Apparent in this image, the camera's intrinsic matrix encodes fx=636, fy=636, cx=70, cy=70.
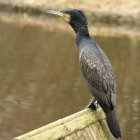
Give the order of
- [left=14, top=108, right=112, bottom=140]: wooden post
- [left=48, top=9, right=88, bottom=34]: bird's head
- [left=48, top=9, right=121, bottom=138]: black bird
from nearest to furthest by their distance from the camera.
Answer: [left=14, top=108, right=112, bottom=140]: wooden post → [left=48, top=9, right=121, bottom=138]: black bird → [left=48, top=9, right=88, bottom=34]: bird's head

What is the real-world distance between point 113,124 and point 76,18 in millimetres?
1840

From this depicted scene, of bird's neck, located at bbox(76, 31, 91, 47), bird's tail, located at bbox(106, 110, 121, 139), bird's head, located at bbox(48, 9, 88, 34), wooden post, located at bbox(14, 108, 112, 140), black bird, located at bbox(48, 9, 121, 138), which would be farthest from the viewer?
→ bird's neck, located at bbox(76, 31, 91, 47)

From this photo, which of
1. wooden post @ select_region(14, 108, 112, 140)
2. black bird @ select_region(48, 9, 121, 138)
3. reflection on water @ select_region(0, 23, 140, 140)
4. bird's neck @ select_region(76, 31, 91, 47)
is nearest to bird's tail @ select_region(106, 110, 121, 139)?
black bird @ select_region(48, 9, 121, 138)

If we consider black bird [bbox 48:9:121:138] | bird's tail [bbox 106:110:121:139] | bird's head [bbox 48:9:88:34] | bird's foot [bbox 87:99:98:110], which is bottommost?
bird's foot [bbox 87:99:98:110]

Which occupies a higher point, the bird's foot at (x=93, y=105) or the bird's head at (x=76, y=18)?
the bird's head at (x=76, y=18)

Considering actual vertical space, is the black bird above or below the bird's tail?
above

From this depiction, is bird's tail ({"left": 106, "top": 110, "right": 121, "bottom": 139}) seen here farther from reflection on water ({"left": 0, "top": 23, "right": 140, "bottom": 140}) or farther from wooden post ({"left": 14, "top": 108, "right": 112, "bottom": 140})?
reflection on water ({"left": 0, "top": 23, "right": 140, "bottom": 140})

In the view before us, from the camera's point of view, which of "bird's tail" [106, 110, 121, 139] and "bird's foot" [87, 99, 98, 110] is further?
"bird's foot" [87, 99, 98, 110]

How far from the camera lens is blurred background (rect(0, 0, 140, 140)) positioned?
1739 cm

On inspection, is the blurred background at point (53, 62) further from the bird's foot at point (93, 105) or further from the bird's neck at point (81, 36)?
the bird's foot at point (93, 105)

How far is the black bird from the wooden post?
308mm

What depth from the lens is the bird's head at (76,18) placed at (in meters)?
7.25

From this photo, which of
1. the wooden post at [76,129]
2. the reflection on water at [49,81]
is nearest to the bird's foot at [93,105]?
the wooden post at [76,129]

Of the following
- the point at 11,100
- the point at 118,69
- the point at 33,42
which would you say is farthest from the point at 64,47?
the point at 11,100
